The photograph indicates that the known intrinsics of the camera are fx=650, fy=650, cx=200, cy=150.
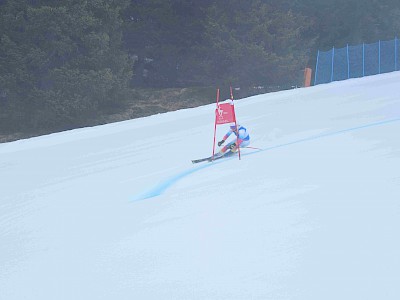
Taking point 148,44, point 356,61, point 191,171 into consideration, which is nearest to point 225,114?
point 191,171

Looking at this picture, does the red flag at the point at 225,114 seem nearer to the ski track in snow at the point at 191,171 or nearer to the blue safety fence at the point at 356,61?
the ski track in snow at the point at 191,171

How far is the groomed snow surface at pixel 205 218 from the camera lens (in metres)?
4.79

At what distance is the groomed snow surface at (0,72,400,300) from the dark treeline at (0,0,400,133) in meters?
11.9

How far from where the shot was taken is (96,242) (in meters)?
6.20

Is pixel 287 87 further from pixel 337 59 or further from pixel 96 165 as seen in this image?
pixel 96 165

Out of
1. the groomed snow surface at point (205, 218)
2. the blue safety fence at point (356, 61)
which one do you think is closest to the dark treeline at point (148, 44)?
the blue safety fence at point (356, 61)

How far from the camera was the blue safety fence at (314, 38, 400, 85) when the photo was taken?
25.0 meters

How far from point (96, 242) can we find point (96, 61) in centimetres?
1986

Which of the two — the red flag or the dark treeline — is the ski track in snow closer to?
the red flag

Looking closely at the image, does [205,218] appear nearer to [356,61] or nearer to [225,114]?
[225,114]

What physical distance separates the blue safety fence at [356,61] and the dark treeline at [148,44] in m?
4.41

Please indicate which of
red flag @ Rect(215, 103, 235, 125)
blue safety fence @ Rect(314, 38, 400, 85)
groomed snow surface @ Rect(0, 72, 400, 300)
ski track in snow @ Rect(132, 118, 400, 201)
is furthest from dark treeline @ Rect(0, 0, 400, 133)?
red flag @ Rect(215, 103, 235, 125)

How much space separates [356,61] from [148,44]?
1142 cm

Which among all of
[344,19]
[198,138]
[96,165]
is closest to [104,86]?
[198,138]
